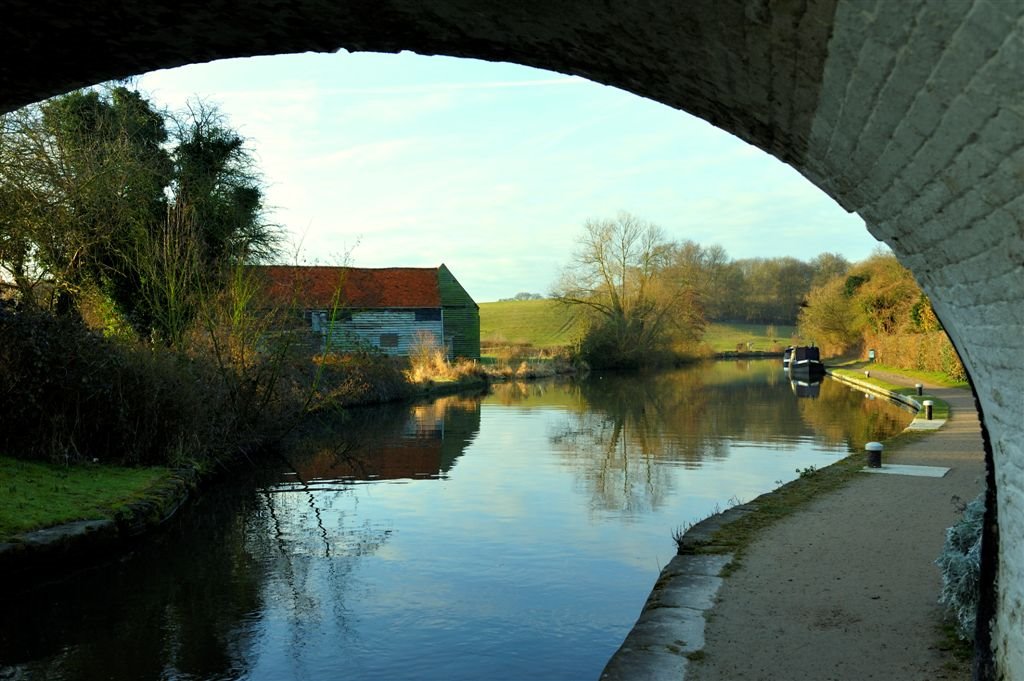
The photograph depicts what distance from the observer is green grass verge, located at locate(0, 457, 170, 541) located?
976 cm

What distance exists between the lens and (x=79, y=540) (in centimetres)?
968

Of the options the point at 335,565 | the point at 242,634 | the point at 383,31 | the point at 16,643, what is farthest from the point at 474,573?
the point at 383,31

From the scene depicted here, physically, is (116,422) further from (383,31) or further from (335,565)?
(383,31)

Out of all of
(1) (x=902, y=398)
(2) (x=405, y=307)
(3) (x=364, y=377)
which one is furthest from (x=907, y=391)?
(2) (x=405, y=307)

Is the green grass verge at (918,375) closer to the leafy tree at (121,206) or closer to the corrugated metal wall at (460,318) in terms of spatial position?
the corrugated metal wall at (460,318)

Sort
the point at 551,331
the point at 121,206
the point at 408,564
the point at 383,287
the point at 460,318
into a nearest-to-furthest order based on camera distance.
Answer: the point at 408,564
the point at 121,206
the point at 383,287
the point at 460,318
the point at 551,331

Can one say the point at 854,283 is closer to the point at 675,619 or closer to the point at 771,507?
the point at 771,507

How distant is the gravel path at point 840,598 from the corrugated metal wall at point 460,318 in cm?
3519

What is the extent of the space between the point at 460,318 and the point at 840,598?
39446 mm

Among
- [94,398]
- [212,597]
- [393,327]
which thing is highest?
[393,327]

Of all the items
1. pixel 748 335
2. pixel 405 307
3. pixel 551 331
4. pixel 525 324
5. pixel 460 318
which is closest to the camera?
pixel 405 307

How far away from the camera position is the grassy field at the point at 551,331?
7738cm

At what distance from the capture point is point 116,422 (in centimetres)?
1350

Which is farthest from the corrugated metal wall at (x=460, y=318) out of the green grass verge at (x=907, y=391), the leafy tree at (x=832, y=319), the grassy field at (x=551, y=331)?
the grassy field at (x=551, y=331)
